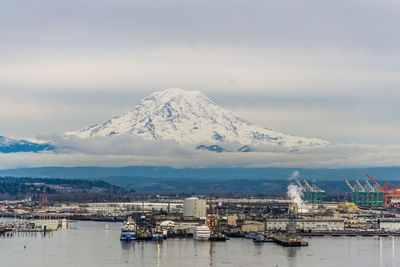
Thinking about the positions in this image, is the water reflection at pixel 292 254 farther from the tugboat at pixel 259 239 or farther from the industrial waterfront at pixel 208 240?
the tugboat at pixel 259 239

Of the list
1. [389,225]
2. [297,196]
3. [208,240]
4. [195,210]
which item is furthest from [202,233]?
[297,196]

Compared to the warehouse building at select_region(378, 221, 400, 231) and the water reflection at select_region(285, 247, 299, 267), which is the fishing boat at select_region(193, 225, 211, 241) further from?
the warehouse building at select_region(378, 221, 400, 231)

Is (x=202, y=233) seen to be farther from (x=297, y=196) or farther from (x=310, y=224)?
(x=297, y=196)

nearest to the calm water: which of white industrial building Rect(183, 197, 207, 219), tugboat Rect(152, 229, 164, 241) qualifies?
tugboat Rect(152, 229, 164, 241)

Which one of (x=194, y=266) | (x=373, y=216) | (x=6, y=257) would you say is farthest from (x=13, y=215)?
(x=194, y=266)

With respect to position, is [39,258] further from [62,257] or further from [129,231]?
[129,231]

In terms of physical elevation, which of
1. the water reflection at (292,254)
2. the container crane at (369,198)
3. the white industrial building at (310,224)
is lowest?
the water reflection at (292,254)

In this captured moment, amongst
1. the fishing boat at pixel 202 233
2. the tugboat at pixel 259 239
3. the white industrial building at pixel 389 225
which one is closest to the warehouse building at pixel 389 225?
the white industrial building at pixel 389 225
